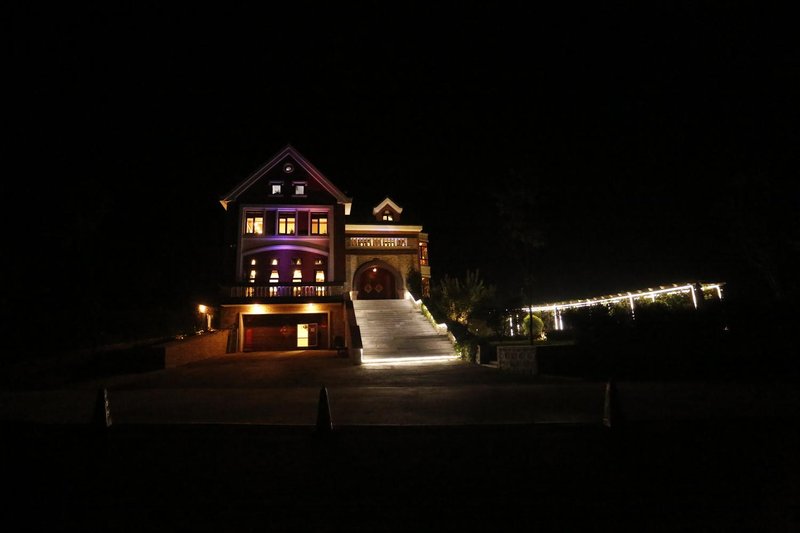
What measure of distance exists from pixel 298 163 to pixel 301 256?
261 inches

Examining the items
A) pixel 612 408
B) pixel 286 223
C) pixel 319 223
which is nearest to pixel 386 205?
pixel 319 223

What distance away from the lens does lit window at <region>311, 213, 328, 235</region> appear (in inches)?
1078

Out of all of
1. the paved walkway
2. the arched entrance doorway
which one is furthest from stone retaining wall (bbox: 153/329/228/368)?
the arched entrance doorway

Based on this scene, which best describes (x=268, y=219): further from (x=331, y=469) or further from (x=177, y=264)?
(x=331, y=469)

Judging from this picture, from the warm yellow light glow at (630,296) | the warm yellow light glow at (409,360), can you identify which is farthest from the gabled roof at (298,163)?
the warm yellow light glow at (630,296)

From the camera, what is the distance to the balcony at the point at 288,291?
900 inches

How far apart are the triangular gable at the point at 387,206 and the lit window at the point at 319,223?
16.9 feet

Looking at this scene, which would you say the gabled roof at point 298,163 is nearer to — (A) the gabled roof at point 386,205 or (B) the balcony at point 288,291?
(A) the gabled roof at point 386,205

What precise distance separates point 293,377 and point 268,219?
16876mm

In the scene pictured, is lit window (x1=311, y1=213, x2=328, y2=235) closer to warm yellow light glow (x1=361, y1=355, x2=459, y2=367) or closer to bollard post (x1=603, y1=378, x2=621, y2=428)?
warm yellow light glow (x1=361, y1=355, x2=459, y2=367)

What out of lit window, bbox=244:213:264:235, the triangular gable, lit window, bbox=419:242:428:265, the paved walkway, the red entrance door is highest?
the triangular gable

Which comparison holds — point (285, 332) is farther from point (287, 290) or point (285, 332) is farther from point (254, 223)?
point (254, 223)

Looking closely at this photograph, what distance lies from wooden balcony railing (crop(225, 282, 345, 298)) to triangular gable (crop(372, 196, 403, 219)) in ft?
29.8

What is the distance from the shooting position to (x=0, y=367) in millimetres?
11391
